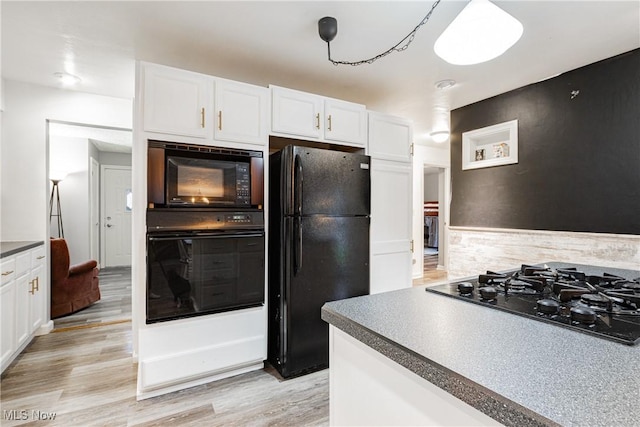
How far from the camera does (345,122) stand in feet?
8.43

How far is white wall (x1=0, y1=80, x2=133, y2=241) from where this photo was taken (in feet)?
8.93

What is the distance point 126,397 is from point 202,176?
60.1 inches

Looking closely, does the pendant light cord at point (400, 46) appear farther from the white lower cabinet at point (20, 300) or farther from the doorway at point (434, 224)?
the doorway at point (434, 224)

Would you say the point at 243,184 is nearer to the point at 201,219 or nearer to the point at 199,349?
the point at 201,219

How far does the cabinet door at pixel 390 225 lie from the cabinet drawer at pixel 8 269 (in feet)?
8.75

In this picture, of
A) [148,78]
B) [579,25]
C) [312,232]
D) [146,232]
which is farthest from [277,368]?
[579,25]

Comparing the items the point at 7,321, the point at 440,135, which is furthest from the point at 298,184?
the point at 440,135

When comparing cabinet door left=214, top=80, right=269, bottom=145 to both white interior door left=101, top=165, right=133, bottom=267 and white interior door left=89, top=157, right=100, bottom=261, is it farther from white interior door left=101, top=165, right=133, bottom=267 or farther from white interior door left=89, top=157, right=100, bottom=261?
white interior door left=101, top=165, right=133, bottom=267

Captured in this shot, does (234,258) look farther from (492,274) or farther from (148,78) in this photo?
(492,274)

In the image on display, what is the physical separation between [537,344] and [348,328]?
17.2 inches

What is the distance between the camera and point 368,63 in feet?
8.04

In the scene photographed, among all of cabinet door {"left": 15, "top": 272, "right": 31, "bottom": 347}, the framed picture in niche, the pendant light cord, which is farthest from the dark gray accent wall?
cabinet door {"left": 15, "top": 272, "right": 31, "bottom": 347}

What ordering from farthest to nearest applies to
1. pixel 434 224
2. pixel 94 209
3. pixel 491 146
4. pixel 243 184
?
pixel 434 224 → pixel 94 209 → pixel 491 146 → pixel 243 184

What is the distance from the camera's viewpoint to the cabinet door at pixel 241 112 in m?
2.13
